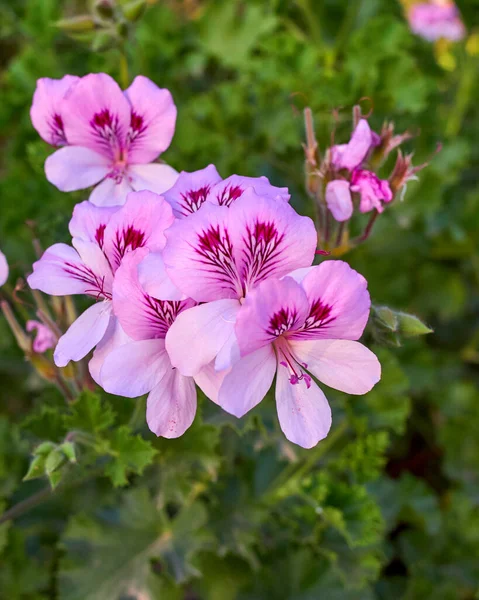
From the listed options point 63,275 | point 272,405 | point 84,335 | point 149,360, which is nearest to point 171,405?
point 149,360

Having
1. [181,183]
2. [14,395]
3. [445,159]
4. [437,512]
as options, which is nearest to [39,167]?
[181,183]

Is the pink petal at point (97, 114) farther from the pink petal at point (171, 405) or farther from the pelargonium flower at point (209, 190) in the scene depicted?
the pink petal at point (171, 405)

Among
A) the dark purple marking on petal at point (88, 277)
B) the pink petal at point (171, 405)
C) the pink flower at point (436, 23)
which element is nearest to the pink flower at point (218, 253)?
the pink petal at point (171, 405)

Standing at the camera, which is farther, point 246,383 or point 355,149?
point 355,149

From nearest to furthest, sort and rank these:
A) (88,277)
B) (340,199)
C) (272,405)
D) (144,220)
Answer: (144,220) → (88,277) → (340,199) → (272,405)

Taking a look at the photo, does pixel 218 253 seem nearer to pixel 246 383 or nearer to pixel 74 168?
pixel 246 383
